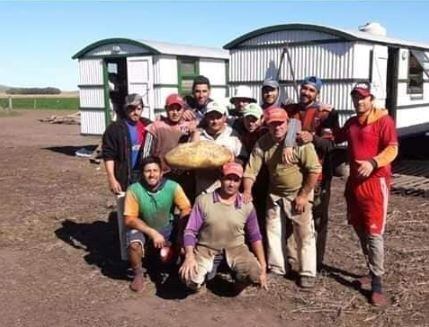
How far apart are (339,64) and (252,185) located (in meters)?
6.58

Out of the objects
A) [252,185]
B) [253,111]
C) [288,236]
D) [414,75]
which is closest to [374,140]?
[253,111]

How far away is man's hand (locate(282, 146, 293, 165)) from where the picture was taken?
472 cm

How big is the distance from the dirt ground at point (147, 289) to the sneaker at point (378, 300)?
8 cm

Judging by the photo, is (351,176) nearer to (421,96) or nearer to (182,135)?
(182,135)

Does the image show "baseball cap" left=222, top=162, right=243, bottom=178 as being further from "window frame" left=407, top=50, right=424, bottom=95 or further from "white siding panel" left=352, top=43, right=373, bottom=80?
"window frame" left=407, top=50, right=424, bottom=95

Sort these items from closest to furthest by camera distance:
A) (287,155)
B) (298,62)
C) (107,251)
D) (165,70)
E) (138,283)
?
(287,155) < (138,283) < (107,251) < (298,62) < (165,70)

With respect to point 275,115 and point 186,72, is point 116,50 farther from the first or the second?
point 275,115

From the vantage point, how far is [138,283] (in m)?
5.06

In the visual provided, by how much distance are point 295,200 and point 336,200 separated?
4.16 metres

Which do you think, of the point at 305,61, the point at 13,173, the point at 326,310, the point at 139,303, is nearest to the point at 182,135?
the point at 139,303

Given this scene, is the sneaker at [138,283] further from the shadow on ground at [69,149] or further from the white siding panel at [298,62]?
the shadow on ground at [69,149]

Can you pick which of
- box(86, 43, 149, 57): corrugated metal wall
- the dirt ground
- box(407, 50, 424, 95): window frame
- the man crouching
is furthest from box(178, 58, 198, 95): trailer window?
the man crouching

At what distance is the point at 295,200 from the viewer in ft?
16.0

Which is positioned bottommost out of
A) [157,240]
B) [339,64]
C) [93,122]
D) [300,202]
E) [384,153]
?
[157,240]
